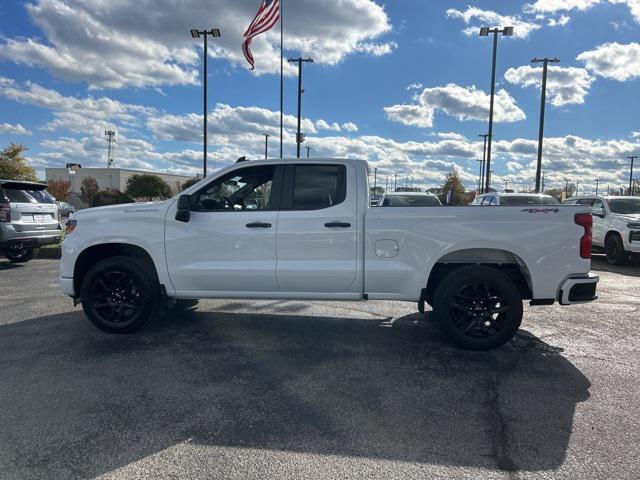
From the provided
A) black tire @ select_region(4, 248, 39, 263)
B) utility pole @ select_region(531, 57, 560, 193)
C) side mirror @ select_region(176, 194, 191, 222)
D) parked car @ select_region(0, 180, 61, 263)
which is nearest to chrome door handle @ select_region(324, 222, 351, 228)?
side mirror @ select_region(176, 194, 191, 222)

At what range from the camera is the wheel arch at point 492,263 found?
4852mm

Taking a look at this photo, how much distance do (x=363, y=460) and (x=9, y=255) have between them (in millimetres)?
11029

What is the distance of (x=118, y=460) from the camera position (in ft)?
9.44

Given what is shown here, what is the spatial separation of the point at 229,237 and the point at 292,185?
35.2 inches

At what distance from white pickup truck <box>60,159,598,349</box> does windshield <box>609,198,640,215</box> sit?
9205mm

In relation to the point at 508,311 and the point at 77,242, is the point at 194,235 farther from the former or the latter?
the point at 508,311

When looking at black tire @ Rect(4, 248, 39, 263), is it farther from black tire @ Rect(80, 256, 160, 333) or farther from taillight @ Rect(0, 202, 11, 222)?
black tire @ Rect(80, 256, 160, 333)

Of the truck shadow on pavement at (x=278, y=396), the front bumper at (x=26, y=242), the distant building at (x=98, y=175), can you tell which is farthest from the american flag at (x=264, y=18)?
the distant building at (x=98, y=175)

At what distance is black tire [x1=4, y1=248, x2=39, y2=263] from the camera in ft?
35.6

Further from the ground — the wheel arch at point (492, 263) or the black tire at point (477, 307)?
the wheel arch at point (492, 263)

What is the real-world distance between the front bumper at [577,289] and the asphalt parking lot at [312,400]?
24.6 inches

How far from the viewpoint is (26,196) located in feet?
34.0

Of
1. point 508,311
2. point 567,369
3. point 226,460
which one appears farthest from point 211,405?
point 567,369

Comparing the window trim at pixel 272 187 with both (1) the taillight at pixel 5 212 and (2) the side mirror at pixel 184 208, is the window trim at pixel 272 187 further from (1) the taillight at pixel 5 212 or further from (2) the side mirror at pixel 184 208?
(1) the taillight at pixel 5 212
